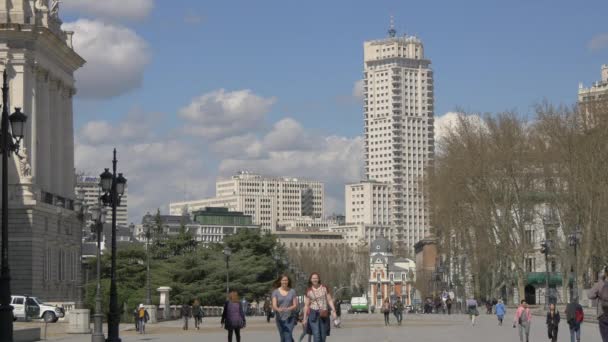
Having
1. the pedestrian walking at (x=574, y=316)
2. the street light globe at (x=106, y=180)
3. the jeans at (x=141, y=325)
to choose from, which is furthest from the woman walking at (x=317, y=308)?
the jeans at (x=141, y=325)

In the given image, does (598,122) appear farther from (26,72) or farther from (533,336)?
(533,336)

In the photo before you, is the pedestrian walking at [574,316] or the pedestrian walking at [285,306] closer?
the pedestrian walking at [285,306]

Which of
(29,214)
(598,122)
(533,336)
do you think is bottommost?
(533,336)

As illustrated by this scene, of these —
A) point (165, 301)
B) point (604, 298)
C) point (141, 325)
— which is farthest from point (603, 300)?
point (165, 301)

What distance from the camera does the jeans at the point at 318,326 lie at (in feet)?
92.1

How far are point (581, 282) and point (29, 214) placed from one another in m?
36.1

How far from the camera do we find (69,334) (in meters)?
56.9

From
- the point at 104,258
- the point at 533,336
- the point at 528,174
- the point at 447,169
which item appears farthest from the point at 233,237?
the point at 533,336

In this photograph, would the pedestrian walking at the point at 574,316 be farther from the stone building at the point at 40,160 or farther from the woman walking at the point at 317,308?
the stone building at the point at 40,160

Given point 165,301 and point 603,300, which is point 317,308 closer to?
point 603,300

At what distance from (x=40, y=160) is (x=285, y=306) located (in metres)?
66.8

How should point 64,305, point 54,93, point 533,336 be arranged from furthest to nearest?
point 54,93
point 64,305
point 533,336

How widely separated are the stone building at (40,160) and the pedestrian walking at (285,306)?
55591 mm

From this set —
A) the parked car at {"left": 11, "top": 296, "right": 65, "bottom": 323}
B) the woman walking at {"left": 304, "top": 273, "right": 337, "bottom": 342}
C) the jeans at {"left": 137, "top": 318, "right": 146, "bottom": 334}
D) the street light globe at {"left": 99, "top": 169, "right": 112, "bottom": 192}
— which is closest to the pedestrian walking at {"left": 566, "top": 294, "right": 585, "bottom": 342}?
the woman walking at {"left": 304, "top": 273, "right": 337, "bottom": 342}
